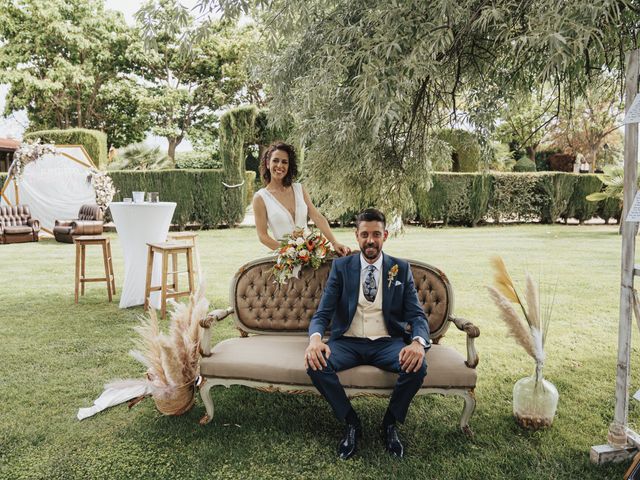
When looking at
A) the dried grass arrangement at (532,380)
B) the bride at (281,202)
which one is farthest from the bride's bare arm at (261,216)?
the dried grass arrangement at (532,380)

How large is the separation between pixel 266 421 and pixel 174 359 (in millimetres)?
740

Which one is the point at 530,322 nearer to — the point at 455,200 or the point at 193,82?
the point at 455,200

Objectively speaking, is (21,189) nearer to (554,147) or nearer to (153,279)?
(153,279)

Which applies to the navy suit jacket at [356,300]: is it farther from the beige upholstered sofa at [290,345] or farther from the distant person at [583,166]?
the distant person at [583,166]

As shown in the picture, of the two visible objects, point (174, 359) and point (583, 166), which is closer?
point (174, 359)

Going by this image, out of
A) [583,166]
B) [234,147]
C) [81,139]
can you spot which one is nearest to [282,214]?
[234,147]

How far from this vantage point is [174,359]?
3.34m

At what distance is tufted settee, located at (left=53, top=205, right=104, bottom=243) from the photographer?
12.9 m

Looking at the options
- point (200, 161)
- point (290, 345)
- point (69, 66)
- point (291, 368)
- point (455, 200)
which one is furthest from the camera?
point (200, 161)

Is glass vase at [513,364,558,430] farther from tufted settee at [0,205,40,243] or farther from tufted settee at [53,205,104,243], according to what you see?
tufted settee at [0,205,40,243]

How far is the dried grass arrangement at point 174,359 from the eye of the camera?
3.33 metres

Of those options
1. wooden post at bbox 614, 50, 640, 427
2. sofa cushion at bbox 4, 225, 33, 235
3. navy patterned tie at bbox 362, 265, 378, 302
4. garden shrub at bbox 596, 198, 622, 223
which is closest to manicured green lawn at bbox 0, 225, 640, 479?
wooden post at bbox 614, 50, 640, 427

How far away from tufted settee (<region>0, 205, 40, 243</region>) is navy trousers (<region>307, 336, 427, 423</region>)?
42.5 feet

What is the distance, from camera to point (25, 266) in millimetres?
9617
